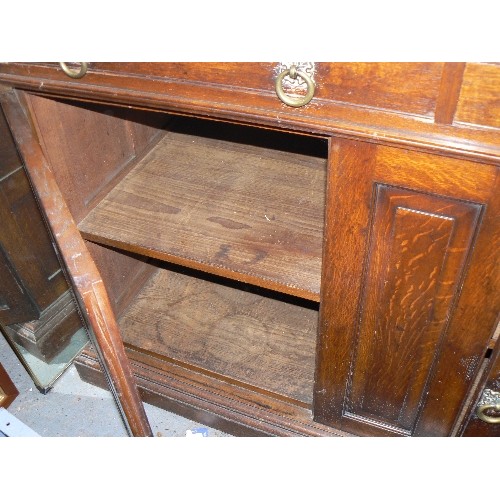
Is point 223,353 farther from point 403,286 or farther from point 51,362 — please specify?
point 403,286

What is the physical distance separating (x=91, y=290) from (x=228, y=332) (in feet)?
2.44

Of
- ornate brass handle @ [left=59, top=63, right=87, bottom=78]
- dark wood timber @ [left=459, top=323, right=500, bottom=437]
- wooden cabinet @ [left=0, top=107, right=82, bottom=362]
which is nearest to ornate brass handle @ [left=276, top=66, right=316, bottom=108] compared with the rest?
ornate brass handle @ [left=59, top=63, right=87, bottom=78]

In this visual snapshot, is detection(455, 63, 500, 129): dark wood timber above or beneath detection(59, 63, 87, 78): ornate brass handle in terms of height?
above

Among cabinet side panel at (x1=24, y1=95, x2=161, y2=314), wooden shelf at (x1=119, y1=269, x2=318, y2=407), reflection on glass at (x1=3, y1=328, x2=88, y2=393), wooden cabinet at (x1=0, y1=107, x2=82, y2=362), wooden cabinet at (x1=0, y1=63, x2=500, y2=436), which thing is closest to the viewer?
wooden cabinet at (x1=0, y1=63, x2=500, y2=436)

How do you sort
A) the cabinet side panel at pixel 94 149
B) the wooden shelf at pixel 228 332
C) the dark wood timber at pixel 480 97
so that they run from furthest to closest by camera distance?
1. the wooden shelf at pixel 228 332
2. the cabinet side panel at pixel 94 149
3. the dark wood timber at pixel 480 97

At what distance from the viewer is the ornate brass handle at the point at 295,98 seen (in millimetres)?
669

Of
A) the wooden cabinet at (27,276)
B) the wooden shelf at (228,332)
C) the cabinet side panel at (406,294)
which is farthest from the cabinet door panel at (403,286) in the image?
the wooden cabinet at (27,276)

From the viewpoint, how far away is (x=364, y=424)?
3.71 feet

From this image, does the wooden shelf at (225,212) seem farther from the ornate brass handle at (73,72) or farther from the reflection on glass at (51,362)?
the reflection on glass at (51,362)

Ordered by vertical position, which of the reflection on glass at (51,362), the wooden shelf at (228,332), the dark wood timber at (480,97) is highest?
the dark wood timber at (480,97)

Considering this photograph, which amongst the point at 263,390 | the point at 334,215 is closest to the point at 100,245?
the point at 263,390

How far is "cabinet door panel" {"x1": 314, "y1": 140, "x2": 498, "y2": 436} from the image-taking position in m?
0.72

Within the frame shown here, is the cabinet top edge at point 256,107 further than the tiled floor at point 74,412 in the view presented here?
No

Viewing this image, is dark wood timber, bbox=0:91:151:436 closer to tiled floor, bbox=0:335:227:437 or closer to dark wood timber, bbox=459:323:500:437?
dark wood timber, bbox=459:323:500:437
